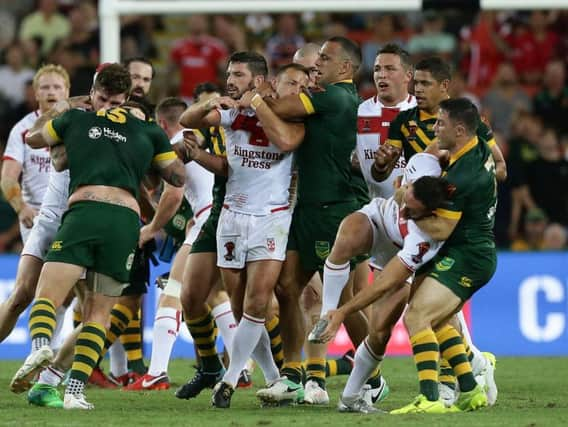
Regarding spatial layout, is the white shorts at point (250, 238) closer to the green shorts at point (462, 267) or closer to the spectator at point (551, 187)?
the green shorts at point (462, 267)

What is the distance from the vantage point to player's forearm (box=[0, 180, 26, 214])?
470 inches

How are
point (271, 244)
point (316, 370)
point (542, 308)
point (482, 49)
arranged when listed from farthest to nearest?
point (482, 49), point (542, 308), point (316, 370), point (271, 244)

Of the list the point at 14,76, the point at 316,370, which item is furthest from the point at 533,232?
the point at 316,370

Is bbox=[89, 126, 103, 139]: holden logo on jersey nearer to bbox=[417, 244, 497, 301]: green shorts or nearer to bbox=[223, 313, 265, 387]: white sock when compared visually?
bbox=[223, 313, 265, 387]: white sock

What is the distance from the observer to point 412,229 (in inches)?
338

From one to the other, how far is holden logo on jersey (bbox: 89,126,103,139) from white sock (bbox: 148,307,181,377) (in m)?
2.51

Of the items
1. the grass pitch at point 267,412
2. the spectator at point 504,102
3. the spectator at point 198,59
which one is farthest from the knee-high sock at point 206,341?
the spectator at point 504,102

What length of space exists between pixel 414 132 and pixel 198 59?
9.25 m

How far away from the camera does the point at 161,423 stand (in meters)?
8.11

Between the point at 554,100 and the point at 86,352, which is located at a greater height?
the point at 554,100

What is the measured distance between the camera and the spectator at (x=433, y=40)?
18.3 meters

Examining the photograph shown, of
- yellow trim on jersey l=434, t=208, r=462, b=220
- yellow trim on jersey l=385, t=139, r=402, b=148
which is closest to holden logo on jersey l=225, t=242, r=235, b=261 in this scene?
yellow trim on jersey l=385, t=139, r=402, b=148

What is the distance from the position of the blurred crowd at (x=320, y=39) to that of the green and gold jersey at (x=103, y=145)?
850 cm

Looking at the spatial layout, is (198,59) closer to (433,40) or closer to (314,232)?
(433,40)
